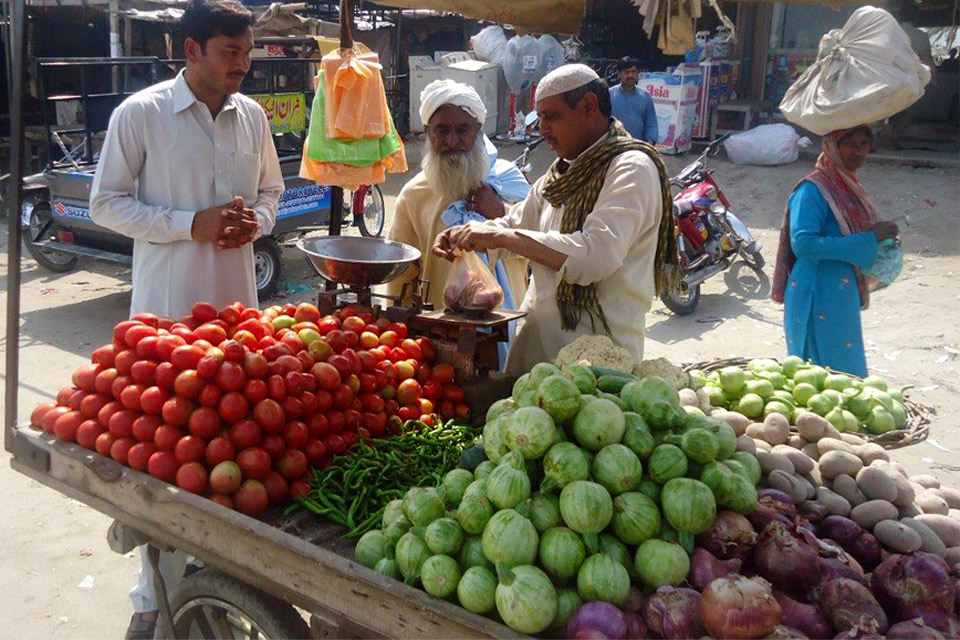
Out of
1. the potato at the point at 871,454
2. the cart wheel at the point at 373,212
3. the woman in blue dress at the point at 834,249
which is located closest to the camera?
the potato at the point at 871,454

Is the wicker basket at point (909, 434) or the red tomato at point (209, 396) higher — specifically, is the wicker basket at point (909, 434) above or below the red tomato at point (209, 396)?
below

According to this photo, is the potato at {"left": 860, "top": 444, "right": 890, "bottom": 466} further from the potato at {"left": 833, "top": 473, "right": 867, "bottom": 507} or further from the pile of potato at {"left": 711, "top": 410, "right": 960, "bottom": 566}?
the potato at {"left": 833, "top": 473, "right": 867, "bottom": 507}

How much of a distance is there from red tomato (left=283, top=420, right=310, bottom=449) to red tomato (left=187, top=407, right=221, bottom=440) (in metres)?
0.20

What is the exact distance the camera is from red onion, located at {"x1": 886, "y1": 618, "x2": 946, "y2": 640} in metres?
1.68

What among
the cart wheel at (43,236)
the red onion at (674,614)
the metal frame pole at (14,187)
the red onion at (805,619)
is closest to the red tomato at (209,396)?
the metal frame pole at (14,187)

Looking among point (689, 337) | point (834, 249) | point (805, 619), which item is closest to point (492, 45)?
point (689, 337)

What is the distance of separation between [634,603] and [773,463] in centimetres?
67

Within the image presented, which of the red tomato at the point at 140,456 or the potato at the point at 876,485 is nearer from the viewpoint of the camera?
the potato at the point at 876,485

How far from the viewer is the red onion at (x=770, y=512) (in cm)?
195

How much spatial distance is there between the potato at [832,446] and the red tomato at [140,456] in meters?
1.97

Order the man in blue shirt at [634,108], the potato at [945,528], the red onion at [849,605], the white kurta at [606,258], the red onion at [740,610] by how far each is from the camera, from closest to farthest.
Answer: the red onion at [740,610] < the red onion at [849,605] < the potato at [945,528] < the white kurta at [606,258] < the man in blue shirt at [634,108]

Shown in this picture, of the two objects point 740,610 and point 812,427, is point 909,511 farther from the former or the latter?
point 740,610

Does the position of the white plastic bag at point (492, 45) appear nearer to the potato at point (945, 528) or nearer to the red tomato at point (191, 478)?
the red tomato at point (191, 478)

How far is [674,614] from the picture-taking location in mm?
1692
